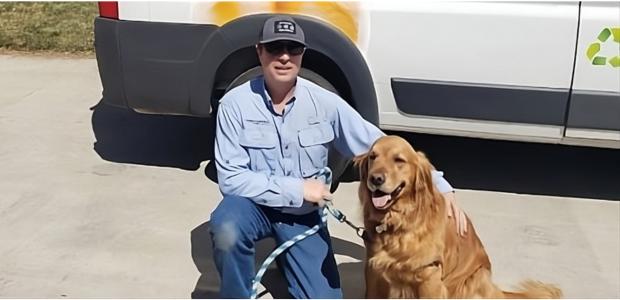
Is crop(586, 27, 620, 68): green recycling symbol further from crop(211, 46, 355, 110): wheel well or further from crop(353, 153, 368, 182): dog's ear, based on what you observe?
crop(353, 153, 368, 182): dog's ear

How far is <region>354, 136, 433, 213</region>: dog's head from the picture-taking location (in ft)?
9.36

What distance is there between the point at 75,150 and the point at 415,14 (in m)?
2.44

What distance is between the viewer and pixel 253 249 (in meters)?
3.16

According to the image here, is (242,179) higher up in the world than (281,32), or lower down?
lower down

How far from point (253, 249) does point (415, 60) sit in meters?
1.49

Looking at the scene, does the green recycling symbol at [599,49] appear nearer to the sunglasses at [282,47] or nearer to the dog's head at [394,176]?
the dog's head at [394,176]

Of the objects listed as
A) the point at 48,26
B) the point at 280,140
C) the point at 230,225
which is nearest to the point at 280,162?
the point at 280,140

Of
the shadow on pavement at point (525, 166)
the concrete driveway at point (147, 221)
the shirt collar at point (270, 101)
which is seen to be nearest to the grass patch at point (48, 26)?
the concrete driveway at point (147, 221)

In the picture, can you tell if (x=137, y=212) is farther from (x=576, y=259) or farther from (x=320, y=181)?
(x=576, y=259)

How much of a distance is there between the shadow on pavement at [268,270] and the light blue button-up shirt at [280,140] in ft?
1.85

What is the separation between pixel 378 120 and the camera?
4.34 meters

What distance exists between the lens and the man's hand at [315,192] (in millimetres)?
3033

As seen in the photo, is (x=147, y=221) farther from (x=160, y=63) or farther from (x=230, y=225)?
(x=230, y=225)

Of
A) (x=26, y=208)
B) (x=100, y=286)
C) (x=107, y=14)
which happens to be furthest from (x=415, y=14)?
(x=26, y=208)
